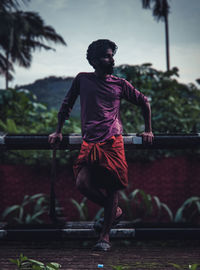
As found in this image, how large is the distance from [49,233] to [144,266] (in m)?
0.62

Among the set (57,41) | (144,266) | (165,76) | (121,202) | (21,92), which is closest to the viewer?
(144,266)

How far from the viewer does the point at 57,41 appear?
20.4 metres

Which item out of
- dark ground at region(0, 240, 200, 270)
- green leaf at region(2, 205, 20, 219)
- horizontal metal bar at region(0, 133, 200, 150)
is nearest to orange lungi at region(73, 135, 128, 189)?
horizontal metal bar at region(0, 133, 200, 150)

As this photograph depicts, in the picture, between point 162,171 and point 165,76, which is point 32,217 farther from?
point 165,76

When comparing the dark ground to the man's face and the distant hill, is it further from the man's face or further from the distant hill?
the distant hill

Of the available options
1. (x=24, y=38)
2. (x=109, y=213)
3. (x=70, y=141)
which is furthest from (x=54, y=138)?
(x=24, y=38)

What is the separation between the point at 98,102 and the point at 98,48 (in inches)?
13.2

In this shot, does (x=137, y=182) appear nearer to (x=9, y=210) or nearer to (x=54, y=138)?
(x=9, y=210)

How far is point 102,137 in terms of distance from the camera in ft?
5.93

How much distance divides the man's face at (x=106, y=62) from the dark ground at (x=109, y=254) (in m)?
1.09

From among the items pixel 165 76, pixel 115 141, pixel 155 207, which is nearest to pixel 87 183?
pixel 115 141

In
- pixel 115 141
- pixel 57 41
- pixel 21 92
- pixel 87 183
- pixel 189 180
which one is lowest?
pixel 189 180

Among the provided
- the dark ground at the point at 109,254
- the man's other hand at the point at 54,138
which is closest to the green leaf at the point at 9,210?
the dark ground at the point at 109,254

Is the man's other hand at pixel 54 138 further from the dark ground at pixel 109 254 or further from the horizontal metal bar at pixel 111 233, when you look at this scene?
the dark ground at pixel 109 254
